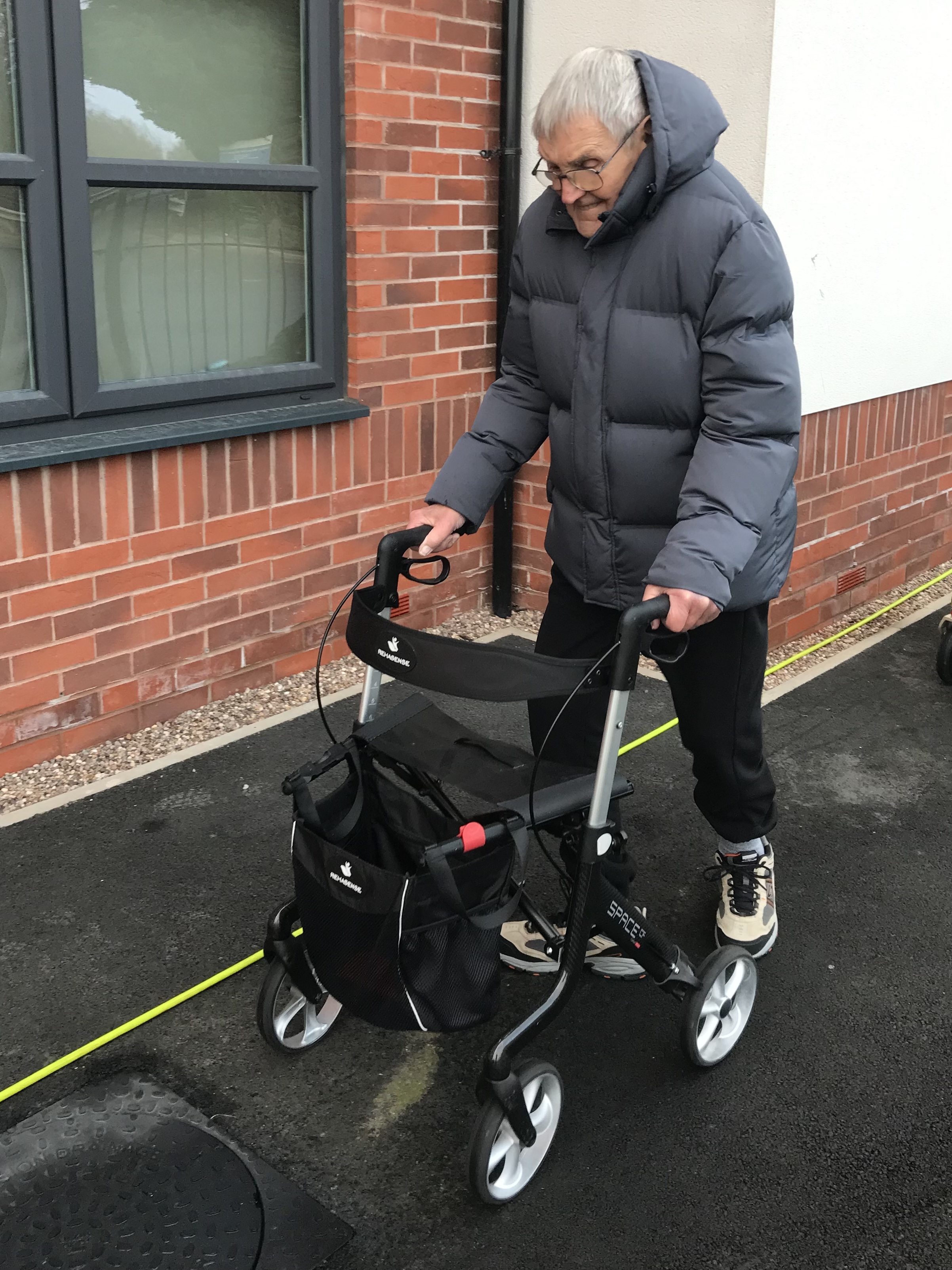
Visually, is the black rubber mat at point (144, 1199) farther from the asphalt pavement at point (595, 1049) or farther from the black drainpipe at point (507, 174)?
the black drainpipe at point (507, 174)

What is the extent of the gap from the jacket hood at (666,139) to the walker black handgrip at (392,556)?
2.30ft

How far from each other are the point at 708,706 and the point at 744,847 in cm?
48

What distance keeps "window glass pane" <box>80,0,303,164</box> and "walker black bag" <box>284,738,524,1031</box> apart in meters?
2.58

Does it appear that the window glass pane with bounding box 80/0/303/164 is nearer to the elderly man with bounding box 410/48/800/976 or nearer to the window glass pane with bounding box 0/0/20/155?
the window glass pane with bounding box 0/0/20/155

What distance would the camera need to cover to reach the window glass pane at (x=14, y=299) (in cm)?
382

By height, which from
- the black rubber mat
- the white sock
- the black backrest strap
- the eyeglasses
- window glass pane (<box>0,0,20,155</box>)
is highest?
window glass pane (<box>0,0,20,155</box>)

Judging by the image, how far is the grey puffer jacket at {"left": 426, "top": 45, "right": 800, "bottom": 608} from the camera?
8.13ft

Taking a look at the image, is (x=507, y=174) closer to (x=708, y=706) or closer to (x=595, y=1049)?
(x=708, y=706)

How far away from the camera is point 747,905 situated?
10.6ft

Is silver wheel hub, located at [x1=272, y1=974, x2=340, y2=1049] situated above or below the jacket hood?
below

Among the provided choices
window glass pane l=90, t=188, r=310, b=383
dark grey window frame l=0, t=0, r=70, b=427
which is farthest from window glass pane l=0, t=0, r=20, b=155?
window glass pane l=90, t=188, r=310, b=383

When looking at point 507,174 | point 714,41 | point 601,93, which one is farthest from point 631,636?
point 507,174

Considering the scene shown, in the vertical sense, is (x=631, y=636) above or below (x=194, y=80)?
below

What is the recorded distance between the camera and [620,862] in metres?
2.87
